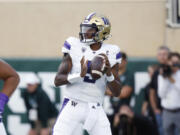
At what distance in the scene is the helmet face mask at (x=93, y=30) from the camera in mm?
5352

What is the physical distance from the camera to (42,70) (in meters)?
9.26

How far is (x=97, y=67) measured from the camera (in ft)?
16.3

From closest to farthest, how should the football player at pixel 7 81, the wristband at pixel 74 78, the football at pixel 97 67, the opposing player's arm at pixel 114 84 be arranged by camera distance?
the football player at pixel 7 81 → the football at pixel 97 67 → the wristband at pixel 74 78 → the opposing player's arm at pixel 114 84

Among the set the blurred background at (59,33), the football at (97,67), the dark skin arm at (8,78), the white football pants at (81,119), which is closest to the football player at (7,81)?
the dark skin arm at (8,78)

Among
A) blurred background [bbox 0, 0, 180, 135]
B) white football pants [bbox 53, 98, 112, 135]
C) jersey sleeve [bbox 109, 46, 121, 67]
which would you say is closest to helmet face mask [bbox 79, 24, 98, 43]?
jersey sleeve [bbox 109, 46, 121, 67]

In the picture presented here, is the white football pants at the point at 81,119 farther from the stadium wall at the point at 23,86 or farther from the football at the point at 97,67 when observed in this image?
the stadium wall at the point at 23,86

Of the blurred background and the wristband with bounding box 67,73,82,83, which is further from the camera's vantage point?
the blurred background

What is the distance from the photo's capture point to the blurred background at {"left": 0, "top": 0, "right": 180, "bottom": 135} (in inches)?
361

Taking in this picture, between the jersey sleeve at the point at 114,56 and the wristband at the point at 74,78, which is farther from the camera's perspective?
the jersey sleeve at the point at 114,56

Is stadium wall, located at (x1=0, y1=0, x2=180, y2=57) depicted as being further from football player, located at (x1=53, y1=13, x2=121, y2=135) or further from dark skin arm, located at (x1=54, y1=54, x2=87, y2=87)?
dark skin arm, located at (x1=54, y1=54, x2=87, y2=87)

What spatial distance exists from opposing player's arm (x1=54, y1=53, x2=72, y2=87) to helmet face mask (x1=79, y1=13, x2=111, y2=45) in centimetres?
22

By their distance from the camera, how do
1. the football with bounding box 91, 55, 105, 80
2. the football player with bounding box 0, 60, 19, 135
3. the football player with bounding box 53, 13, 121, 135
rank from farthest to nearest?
the football player with bounding box 53, 13, 121, 135 → the football with bounding box 91, 55, 105, 80 → the football player with bounding box 0, 60, 19, 135

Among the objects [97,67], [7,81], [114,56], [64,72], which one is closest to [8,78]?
[7,81]

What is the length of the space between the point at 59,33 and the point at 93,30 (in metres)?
4.30
